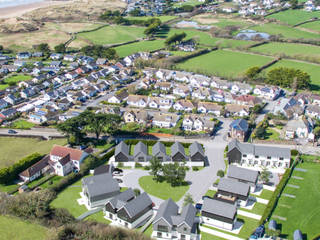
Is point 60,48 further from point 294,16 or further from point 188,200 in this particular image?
point 294,16

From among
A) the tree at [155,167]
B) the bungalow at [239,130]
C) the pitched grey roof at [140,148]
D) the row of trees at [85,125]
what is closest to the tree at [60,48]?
the row of trees at [85,125]

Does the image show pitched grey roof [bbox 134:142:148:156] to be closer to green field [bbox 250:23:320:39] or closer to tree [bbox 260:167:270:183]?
tree [bbox 260:167:270:183]

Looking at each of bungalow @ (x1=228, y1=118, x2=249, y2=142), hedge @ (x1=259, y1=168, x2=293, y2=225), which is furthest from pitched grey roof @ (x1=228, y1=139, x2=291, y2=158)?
bungalow @ (x1=228, y1=118, x2=249, y2=142)

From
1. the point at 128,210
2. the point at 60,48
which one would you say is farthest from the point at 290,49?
the point at 128,210

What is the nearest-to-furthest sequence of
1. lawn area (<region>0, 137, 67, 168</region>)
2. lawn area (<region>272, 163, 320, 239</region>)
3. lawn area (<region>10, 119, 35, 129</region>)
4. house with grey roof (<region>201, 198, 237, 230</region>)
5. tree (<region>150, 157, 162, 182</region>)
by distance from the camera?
lawn area (<region>272, 163, 320, 239</region>) → house with grey roof (<region>201, 198, 237, 230</region>) → tree (<region>150, 157, 162, 182</region>) → lawn area (<region>0, 137, 67, 168</region>) → lawn area (<region>10, 119, 35, 129</region>)

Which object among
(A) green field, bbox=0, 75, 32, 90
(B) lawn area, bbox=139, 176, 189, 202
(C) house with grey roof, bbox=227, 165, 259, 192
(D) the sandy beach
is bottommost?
(B) lawn area, bbox=139, 176, 189, 202

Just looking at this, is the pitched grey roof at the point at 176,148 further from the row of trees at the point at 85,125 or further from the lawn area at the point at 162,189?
the row of trees at the point at 85,125
